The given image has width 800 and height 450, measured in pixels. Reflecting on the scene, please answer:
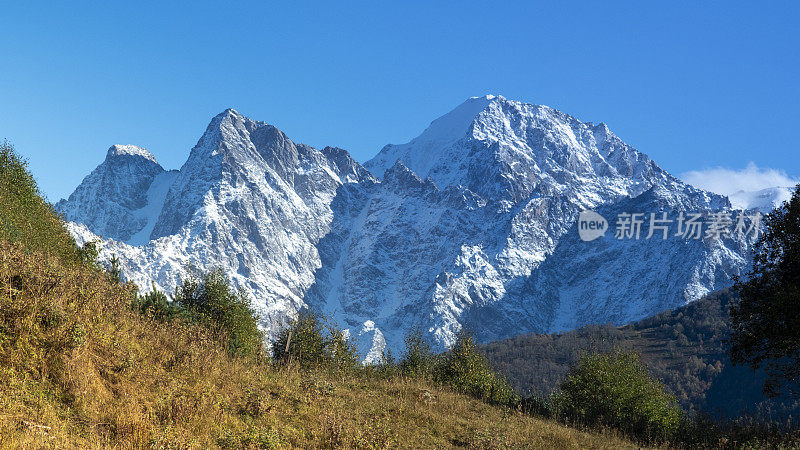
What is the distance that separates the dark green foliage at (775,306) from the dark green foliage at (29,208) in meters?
41.2

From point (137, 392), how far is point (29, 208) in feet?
127

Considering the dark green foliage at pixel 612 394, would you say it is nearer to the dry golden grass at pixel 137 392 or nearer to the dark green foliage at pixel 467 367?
the dark green foliage at pixel 467 367

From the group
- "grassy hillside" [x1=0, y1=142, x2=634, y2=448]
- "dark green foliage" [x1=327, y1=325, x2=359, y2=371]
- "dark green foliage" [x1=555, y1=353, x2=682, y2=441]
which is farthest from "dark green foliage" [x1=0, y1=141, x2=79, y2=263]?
"dark green foliage" [x1=555, y1=353, x2=682, y2=441]

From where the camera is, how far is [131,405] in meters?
10.2

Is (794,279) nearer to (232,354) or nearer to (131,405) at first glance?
(232,354)

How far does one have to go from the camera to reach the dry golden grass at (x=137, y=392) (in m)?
9.58

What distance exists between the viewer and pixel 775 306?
2008 centimetres

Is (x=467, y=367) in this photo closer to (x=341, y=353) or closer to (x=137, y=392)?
(x=341, y=353)

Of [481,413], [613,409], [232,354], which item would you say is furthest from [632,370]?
[232,354]

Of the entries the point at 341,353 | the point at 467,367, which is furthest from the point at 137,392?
the point at 467,367

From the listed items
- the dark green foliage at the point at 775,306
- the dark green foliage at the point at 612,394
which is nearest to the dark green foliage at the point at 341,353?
the dark green foliage at the point at 612,394

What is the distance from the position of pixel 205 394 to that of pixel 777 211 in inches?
1034

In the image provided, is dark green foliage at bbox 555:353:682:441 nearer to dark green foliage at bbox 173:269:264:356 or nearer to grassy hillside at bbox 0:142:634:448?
grassy hillside at bbox 0:142:634:448

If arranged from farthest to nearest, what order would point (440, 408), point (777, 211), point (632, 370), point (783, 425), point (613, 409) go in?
1. point (632, 370)
2. point (613, 409)
3. point (777, 211)
4. point (783, 425)
5. point (440, 408)
